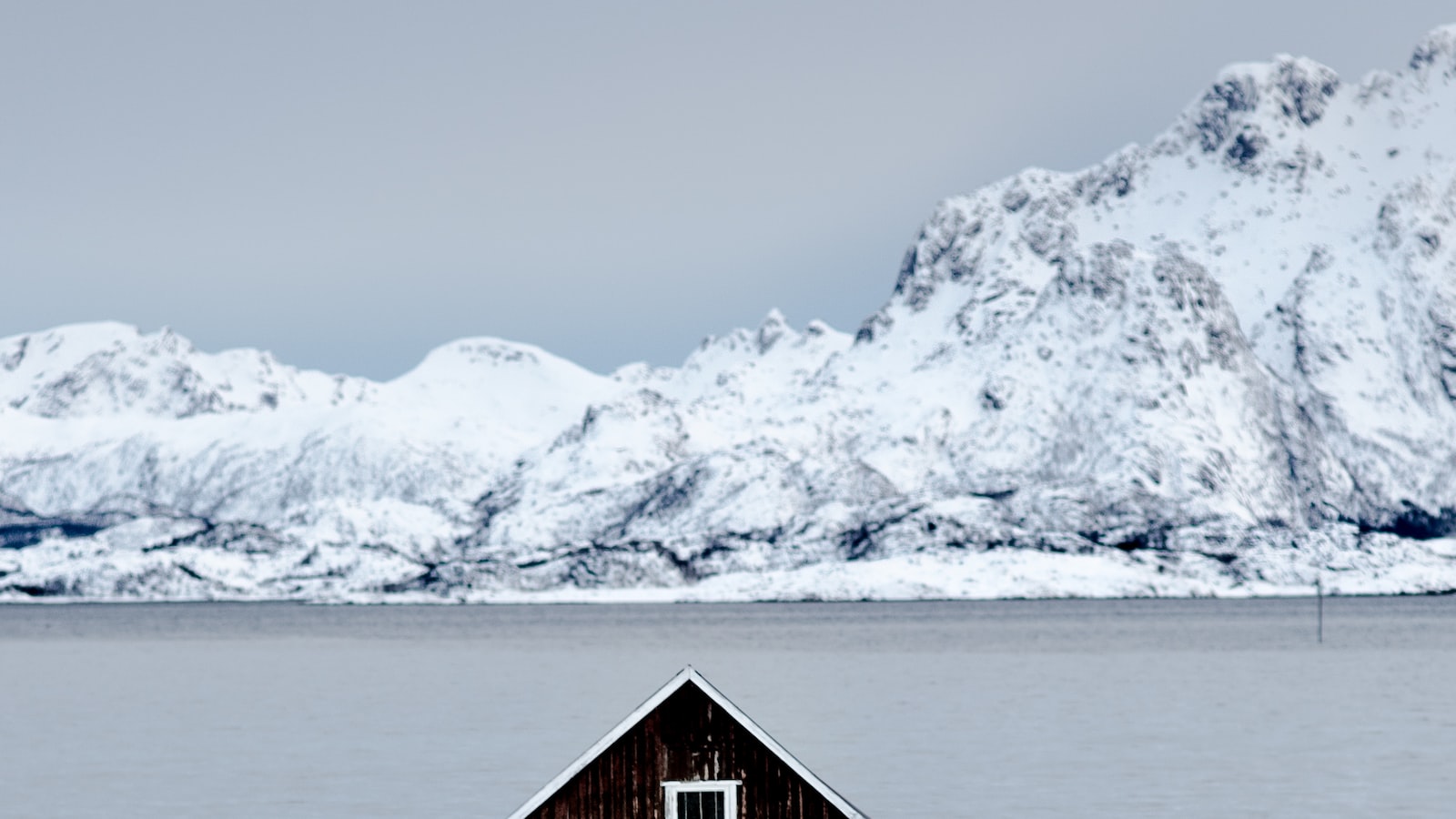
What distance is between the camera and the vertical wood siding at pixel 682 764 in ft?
104

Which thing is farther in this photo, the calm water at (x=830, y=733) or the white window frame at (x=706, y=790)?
the calm water at (x=830, y=733)

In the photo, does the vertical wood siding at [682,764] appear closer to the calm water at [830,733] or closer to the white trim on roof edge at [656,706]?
the white trim on roof edge at [656,706]

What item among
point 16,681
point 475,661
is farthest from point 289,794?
point 475,661

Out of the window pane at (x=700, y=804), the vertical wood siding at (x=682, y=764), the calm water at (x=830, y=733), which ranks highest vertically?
the vertical wood siding at (x=682, y=764)

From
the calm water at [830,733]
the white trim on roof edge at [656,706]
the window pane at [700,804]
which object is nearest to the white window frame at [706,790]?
the window pane at [700,804]

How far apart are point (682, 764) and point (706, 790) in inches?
24.0

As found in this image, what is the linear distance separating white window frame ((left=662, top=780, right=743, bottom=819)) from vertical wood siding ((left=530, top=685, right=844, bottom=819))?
89 millimetres

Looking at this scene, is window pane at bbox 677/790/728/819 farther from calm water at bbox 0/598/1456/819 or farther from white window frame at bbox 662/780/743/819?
calm water at bbox 0/598/1456/819

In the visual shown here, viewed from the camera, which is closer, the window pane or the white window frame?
the white window frame

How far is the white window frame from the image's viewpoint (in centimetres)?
3188

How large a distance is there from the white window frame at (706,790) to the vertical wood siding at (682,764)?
9cm

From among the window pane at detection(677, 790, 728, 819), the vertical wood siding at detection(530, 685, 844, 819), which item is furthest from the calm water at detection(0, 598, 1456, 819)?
the window pane at detection(677, 790, 728, 819)

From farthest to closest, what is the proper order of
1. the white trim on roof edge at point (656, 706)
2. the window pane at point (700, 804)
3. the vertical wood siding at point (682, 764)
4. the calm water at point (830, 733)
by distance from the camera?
the calm water at point (830, 733) < the window pane at point (700, 804) < the vertical wood siding at point (682, 764) < the white trim on roof edge at point (656, 706)

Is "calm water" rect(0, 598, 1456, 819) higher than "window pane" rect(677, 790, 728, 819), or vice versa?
"window pane" rect(677, 790, 728, 819)
